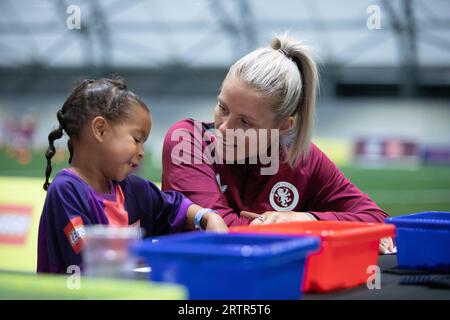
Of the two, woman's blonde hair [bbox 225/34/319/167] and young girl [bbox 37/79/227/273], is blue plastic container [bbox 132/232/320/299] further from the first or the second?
woman's blonde hair [bbox 225/34/319/167]

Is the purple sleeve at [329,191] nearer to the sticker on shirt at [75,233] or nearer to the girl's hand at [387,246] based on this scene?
the girl's hand at [387,246]

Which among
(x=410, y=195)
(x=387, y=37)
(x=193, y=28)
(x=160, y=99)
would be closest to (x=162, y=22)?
(x=193, y=28)

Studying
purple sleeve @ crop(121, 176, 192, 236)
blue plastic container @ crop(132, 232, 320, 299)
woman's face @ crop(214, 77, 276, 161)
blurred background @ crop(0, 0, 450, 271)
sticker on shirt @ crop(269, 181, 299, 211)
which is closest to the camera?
blue plastic container @ crop(132, 232, 320, 299)

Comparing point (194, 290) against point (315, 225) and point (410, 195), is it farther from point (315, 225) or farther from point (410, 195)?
point (410, 195)

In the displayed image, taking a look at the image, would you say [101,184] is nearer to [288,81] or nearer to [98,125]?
[98,125]

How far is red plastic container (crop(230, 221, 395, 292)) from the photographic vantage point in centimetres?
160

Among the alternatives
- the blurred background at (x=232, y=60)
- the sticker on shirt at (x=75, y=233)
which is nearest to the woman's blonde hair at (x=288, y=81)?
the sticker on shirt at (x=75, y=233)

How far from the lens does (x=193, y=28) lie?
2427 centimetres

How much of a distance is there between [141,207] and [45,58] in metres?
24.2

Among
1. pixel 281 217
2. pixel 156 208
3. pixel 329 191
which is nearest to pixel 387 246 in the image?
pixel 329 191

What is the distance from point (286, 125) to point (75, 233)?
3.36 ft

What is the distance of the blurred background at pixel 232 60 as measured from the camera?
71.7 ft

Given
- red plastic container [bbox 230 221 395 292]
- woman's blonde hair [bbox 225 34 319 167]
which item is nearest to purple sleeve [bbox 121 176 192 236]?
woman's blonde hair [bbox 225 34 319 167]

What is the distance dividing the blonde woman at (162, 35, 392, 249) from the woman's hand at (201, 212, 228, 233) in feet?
0.58
